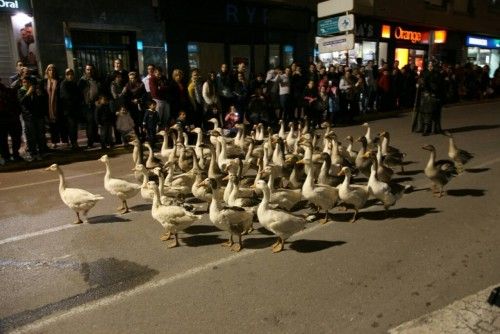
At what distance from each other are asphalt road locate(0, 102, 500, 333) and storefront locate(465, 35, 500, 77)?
99.5 feet

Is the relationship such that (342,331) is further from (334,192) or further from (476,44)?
(476,44)

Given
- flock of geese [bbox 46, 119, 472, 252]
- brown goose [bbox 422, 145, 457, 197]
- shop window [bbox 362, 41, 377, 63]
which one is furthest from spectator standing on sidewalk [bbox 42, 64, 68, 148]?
shop window [bbox 362, 41, 377, 63]

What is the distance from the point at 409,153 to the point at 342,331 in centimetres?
814

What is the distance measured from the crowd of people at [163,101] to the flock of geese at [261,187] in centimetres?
263

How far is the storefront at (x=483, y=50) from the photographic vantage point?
3359 cm

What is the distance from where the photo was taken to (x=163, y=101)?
1249 centimetres

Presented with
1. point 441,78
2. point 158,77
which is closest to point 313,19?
point 441,78

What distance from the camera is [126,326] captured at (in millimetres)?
→ 4113

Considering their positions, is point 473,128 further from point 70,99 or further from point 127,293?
point 127,293

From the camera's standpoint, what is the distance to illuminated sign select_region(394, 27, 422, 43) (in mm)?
27155

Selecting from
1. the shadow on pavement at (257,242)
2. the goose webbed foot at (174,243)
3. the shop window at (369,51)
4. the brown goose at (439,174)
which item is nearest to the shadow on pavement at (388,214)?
the brown goose at (439,174)

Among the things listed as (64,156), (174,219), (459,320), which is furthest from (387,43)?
(459,320)

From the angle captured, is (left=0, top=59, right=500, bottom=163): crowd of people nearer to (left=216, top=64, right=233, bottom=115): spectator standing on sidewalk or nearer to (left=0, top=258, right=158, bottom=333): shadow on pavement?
(left=216, top=64, right=233, bottom=115): spectator standing on sidewalk

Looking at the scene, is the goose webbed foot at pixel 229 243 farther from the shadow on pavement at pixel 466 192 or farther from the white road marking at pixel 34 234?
the shadow on pavement at pixel 466 192
